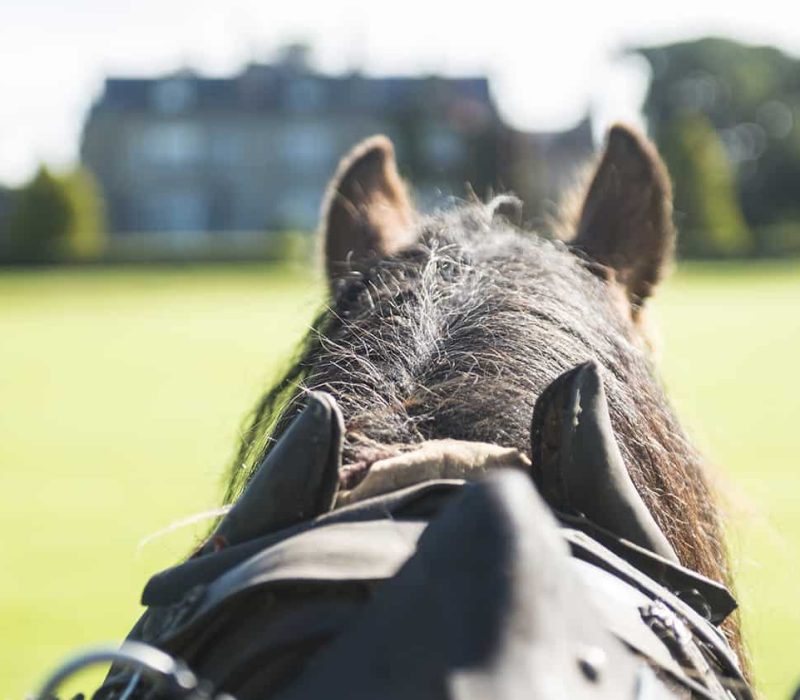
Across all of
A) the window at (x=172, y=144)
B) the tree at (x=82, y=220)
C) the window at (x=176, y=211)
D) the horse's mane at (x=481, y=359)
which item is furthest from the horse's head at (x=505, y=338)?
the window at (x=176, y=211)

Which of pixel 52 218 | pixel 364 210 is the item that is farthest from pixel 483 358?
pixel 52 218

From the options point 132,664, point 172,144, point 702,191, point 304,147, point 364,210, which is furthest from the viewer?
point 172,144

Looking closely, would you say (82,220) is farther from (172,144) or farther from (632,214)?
(632,214)

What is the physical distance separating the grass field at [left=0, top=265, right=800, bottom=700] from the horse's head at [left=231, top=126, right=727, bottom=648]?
1.08 feet

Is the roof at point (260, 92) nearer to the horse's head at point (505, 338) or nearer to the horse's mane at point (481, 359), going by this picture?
the horse's head at point (505, 338)

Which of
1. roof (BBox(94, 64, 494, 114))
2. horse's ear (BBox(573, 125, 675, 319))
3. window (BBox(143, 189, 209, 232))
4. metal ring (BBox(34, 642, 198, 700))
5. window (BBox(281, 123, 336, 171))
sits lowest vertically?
window (BBox(143, 189, 209, 232))

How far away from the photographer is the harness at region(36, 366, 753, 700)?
32.6 inches

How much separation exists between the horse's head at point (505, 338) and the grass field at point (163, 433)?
0.33 m

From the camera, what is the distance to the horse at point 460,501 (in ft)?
2.80

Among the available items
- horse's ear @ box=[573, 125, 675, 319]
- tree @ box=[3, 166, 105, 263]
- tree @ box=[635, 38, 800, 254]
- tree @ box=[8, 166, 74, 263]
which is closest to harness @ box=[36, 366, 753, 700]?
horse's ear @ box=[573, 125, 675, 319]

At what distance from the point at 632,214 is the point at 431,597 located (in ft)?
4.85

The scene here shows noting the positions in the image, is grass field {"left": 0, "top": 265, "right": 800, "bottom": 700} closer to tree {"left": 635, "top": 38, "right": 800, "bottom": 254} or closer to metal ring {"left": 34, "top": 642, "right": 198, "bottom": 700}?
metal ring {"left": 34, "top": 642, "right": 198, "bottom": 700}

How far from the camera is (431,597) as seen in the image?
2.82 ft

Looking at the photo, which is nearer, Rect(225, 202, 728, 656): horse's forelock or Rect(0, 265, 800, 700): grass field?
Rect(225, 202, 728, 656): horse's forelock
